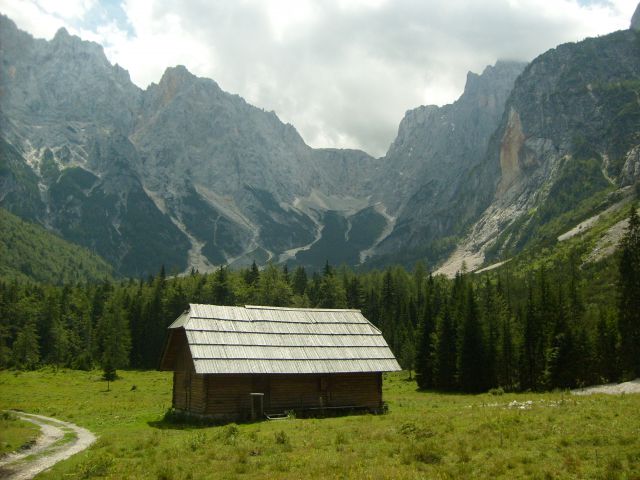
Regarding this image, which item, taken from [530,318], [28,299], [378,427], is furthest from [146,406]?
[28,299]

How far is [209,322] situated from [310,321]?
8977mm

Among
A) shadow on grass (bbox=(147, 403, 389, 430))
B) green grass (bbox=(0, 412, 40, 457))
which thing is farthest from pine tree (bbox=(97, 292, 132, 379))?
shadow on grass (bbox=(147, 403, 389, 430))

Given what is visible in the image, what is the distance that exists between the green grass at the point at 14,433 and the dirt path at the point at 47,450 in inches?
18.2

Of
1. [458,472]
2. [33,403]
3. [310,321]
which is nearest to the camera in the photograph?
[458,472]

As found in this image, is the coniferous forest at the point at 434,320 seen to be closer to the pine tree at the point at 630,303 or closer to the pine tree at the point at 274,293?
the pine tree at the point at 630,303

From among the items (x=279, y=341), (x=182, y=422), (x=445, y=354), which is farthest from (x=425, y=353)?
(x=182, y=422)

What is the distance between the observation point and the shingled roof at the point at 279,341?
37781 mm

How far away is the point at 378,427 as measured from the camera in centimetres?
2794

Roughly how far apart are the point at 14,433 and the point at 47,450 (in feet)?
19.3

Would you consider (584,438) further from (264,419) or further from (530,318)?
(530,318)

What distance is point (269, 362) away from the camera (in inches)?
1535

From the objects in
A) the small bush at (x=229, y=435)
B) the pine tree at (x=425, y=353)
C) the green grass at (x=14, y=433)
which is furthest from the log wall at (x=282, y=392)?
the pine tree at (x=425, y=353)

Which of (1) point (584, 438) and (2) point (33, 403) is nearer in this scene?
(1) point (584, 438)

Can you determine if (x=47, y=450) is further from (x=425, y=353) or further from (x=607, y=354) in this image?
(x=425, y=353)
